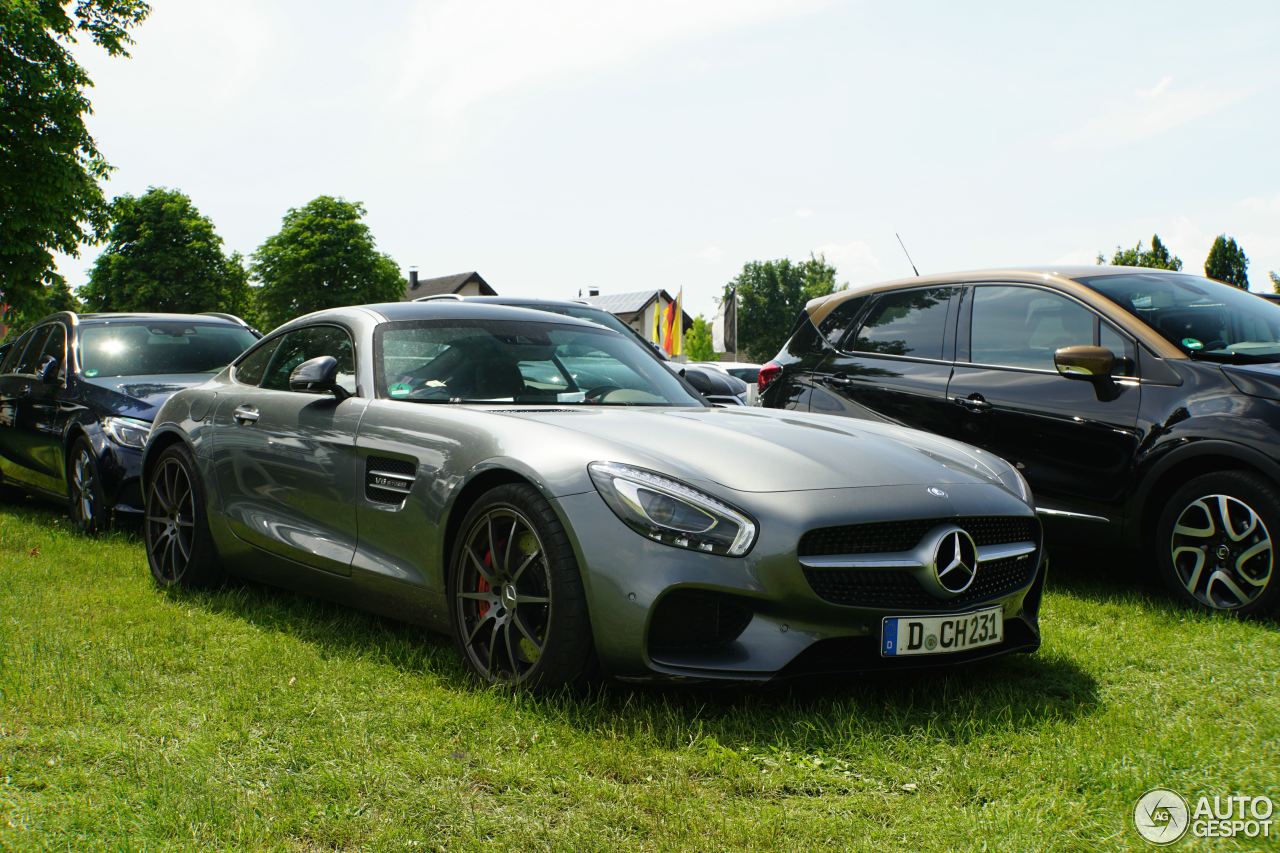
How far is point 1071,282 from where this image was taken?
6.14 meters

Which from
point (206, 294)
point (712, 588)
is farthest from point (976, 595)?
point (206, 294)

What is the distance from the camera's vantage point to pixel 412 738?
3.55 meters

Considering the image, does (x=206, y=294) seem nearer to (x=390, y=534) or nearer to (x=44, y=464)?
(x=44, y=464)

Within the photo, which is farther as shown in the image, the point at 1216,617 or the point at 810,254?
the point at 810,254

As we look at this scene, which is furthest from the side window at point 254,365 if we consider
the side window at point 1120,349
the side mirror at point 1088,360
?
the side window at point 1120,349

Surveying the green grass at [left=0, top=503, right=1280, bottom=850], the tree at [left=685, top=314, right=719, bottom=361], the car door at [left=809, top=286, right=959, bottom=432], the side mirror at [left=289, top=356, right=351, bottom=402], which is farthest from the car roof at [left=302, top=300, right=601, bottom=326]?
the tree at [left=685, top=314, right=719, bottom=361]

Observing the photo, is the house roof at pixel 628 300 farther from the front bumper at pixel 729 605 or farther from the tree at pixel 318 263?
the front bumper at pixel 729 605

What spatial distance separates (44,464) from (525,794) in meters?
7.01

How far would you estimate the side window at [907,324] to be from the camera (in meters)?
6.70

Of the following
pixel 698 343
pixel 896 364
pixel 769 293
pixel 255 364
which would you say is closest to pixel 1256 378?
pixel 896 364

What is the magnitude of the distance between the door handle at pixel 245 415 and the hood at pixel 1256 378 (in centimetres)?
435

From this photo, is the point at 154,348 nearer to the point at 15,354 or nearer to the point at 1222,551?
the point at 15,354

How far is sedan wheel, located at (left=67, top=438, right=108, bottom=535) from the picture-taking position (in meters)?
7.74

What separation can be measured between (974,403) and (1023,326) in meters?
0.48
